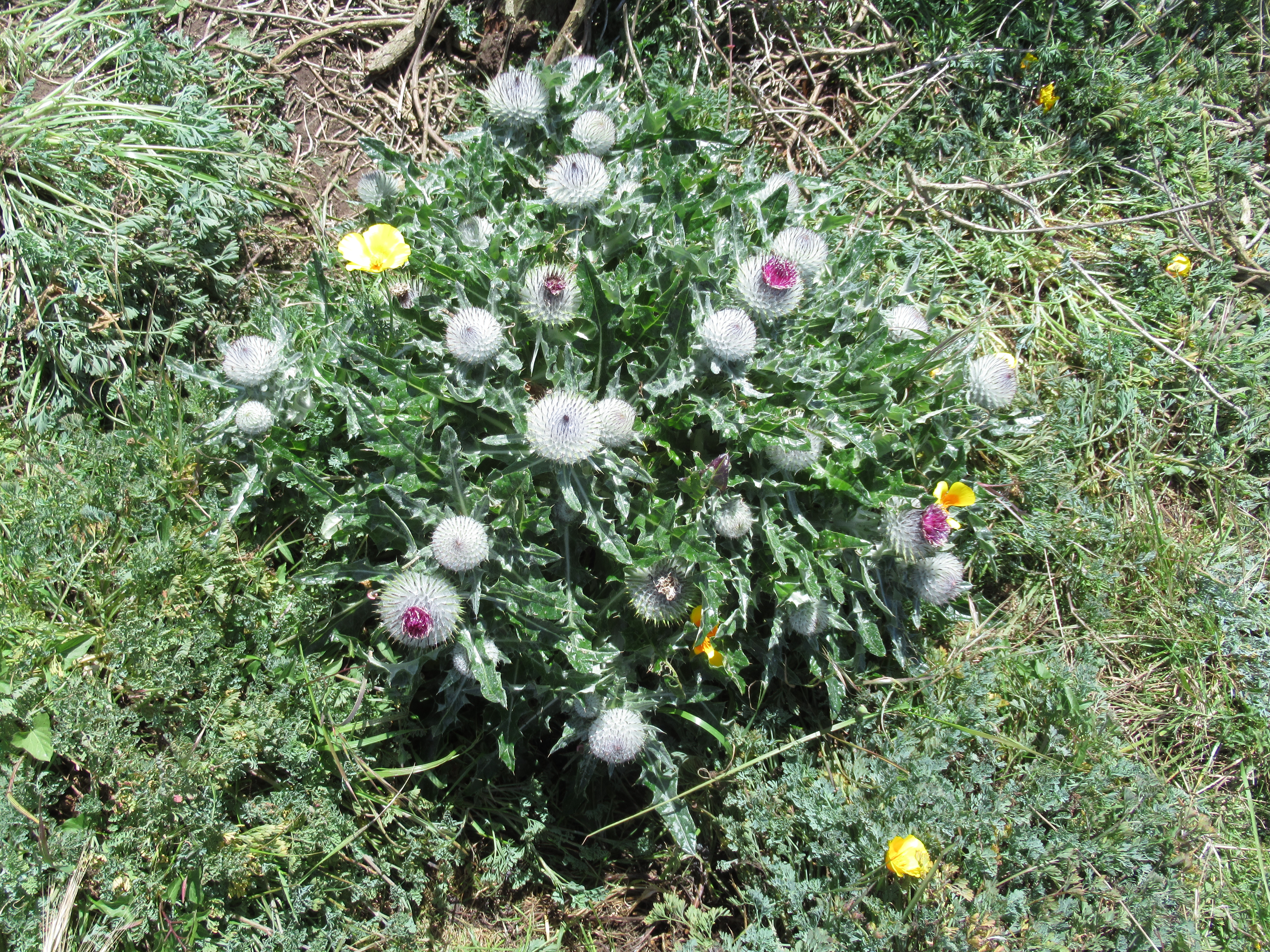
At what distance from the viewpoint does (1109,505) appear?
4207mm

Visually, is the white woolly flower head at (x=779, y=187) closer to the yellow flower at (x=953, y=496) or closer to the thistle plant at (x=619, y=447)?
the thistle plant at (x=619, y=447)

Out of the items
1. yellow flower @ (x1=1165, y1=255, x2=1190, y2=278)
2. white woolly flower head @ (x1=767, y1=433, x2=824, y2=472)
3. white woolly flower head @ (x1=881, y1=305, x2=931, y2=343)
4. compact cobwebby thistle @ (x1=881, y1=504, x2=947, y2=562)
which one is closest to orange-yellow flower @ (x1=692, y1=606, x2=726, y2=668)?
white woolly flower head @ (x1=767, y1=433, x2=824, y2=472)

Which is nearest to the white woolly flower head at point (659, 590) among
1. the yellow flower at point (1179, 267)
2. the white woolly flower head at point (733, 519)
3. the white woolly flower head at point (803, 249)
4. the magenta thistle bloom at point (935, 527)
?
the white woolly flower head at point (733, 519)

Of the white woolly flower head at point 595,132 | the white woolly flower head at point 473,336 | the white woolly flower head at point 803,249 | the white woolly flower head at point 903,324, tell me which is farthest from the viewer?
the white woolly flower head at point 903,324

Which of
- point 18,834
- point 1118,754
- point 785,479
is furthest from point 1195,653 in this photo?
point 18,834

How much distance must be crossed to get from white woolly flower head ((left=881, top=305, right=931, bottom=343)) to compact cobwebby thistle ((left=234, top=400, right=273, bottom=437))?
2586 millimetres

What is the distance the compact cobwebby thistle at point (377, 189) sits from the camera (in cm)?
351

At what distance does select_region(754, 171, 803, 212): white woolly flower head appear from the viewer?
12.0ft

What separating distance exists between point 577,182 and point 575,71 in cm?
91

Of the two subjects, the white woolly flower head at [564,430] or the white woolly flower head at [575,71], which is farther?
the white woolly flower head at [575,71]

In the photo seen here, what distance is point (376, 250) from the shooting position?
10.2ft

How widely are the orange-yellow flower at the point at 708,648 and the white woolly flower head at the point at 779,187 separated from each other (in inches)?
70.2

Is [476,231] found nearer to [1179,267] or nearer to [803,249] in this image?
[803,249]

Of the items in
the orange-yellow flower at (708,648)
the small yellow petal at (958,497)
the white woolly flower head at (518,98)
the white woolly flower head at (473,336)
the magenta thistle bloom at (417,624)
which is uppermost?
the white woolly flower head at (518,98)
